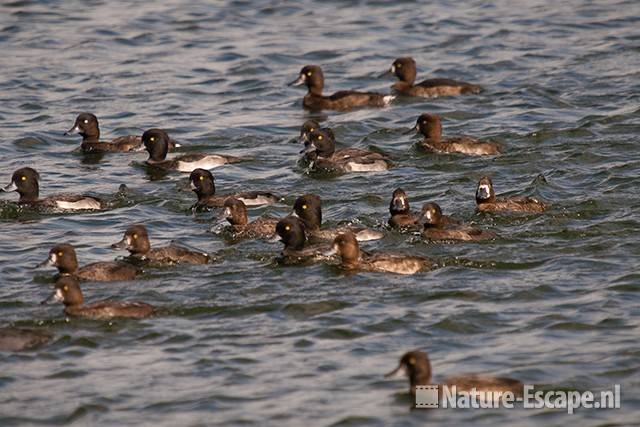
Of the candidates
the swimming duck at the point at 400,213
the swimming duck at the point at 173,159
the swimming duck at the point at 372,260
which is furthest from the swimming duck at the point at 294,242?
the swimming duck at the point at 173,159

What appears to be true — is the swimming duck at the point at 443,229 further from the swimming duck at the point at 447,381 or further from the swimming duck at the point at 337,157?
the swimming duck at the point at 447,381

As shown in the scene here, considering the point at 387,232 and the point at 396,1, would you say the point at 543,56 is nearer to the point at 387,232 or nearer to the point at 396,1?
the point at 396,1

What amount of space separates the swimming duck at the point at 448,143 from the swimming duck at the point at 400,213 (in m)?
3.71

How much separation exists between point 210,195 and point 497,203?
12.0 ft

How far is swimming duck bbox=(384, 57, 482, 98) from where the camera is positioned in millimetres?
24656

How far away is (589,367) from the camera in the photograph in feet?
40.6

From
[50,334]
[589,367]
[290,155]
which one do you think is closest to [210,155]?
[290,155]

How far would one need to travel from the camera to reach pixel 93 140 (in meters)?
21.9

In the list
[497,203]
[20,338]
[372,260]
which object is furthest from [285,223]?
[20,338]

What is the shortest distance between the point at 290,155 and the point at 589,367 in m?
9.62

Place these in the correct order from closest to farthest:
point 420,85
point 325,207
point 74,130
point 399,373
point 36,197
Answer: point 399,373 < point 325,207 < point 36,197 < point 74,130 < point 420,85

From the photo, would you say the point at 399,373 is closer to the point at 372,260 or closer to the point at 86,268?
the point at 372,260

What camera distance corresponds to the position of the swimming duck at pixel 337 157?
19.9m

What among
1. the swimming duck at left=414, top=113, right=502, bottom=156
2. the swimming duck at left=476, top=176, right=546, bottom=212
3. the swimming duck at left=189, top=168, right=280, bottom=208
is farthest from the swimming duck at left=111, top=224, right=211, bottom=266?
the swimming duck at left=414, top=113, right=502, bottom=156
